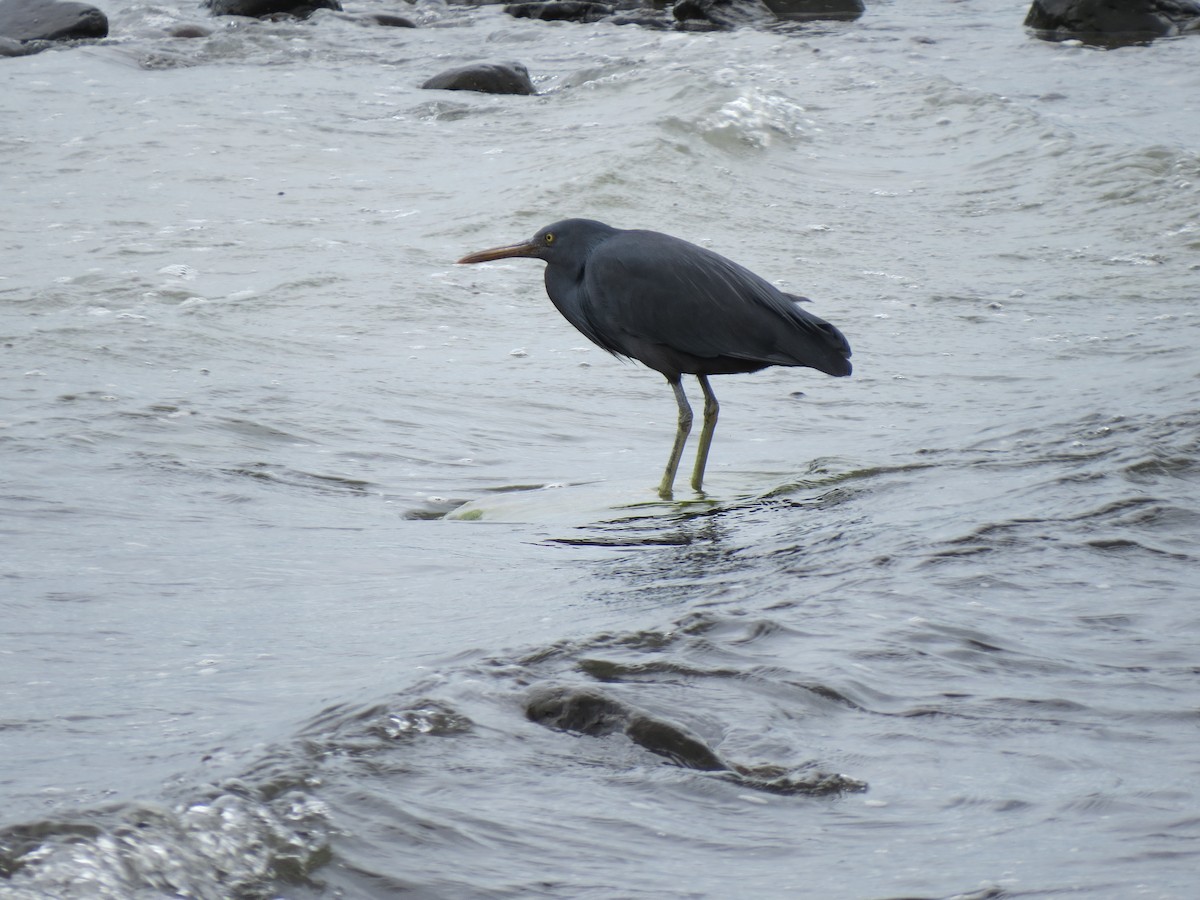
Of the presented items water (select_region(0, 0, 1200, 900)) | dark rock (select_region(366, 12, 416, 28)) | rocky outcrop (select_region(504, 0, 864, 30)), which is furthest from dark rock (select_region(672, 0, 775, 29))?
water (select_region(0, 0, 1200, 900))

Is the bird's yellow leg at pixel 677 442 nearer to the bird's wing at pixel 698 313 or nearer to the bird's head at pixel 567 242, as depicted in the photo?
the bird's wing at pixel 698 313

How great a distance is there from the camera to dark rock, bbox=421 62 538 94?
15.6 meters

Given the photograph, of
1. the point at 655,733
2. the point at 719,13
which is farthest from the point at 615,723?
the point at 719,13

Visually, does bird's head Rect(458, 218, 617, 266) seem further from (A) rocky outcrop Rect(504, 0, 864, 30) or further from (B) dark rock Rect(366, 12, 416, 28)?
(B) dark rock Rect(366, 12, 416, 28)

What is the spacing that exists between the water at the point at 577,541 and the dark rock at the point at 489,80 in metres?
3.51

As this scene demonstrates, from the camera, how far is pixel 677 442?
5562mm

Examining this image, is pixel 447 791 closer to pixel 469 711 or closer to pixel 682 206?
pixel 469 711

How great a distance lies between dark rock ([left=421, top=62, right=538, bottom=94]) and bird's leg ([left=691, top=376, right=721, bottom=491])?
10.5 metres

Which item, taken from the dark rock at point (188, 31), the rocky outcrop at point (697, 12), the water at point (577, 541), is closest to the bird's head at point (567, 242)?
the water at point (577, 541)

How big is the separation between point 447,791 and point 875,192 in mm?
9672

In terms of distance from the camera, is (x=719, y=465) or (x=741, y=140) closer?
(x=719, y=465)

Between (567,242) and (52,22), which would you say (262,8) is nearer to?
(52,22)

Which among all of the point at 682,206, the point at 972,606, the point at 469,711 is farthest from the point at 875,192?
the point at 469,711

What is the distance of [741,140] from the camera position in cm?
1294
